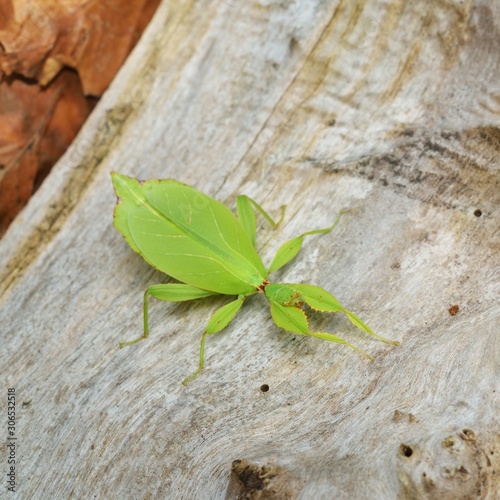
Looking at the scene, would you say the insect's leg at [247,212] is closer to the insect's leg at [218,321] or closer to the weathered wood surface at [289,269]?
the weathered wood surface at [289,269]

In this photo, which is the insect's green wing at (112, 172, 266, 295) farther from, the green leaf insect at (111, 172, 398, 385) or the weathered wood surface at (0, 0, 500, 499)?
the weathered wood surface at (0, 0, 500, 499)

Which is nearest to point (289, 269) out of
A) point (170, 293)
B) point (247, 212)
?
point (247, 212)

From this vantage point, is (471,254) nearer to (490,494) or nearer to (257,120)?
(490,494)

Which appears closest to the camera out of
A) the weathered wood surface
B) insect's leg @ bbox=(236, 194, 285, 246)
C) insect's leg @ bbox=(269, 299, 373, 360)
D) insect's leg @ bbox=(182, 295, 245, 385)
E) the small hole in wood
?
the small hole in wood

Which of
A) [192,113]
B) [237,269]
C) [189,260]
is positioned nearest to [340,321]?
[237,269]

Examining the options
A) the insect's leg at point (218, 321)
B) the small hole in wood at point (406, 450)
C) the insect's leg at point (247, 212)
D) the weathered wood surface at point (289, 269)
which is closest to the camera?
the small hole in wood at point (406, 450)

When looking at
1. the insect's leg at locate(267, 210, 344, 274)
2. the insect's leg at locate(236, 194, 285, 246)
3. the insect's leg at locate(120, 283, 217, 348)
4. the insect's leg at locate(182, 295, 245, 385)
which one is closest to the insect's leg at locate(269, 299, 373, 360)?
the insect's leg at locate(182, 295, 245, 385)

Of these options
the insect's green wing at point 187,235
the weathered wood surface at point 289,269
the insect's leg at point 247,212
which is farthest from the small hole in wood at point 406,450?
the insect's leg at point 247,212
